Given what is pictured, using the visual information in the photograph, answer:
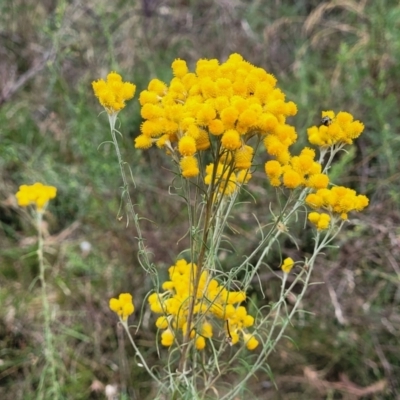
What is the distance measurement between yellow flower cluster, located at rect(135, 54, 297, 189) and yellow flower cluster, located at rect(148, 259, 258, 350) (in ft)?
0.98

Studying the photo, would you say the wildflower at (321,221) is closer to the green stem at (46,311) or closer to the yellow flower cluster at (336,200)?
the yellow flower cluster at (336,200)

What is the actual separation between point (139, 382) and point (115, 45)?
2.16 metres

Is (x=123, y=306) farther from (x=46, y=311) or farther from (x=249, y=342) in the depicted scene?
(x=46, y=311)

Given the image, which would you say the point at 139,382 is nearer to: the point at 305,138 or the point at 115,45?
the point at 305,138

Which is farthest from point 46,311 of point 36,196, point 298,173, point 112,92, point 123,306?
point 298,173

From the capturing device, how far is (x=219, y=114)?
1000mm

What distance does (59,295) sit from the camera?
97.6 inches

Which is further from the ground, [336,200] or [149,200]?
[149,200]

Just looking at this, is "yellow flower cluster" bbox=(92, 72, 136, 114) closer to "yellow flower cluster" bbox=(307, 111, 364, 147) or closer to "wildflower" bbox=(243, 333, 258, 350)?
"yellow flower cluster" bbox=(307, 111, 364, 147)

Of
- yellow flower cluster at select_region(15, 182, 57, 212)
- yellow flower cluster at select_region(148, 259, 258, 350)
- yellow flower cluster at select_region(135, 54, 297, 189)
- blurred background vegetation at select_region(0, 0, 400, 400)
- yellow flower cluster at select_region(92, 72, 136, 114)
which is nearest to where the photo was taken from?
yellow flower cluster at select_region(135, 54, 297, 189)

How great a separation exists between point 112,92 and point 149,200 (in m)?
1.55

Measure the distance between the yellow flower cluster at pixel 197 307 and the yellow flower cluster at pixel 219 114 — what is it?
11.8 inches

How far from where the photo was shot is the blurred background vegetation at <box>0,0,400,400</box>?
220 centimetres

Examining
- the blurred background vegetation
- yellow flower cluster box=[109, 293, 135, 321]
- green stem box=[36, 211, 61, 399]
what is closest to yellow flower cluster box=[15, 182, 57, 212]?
green stem box=[36, 211, 61, 399]
